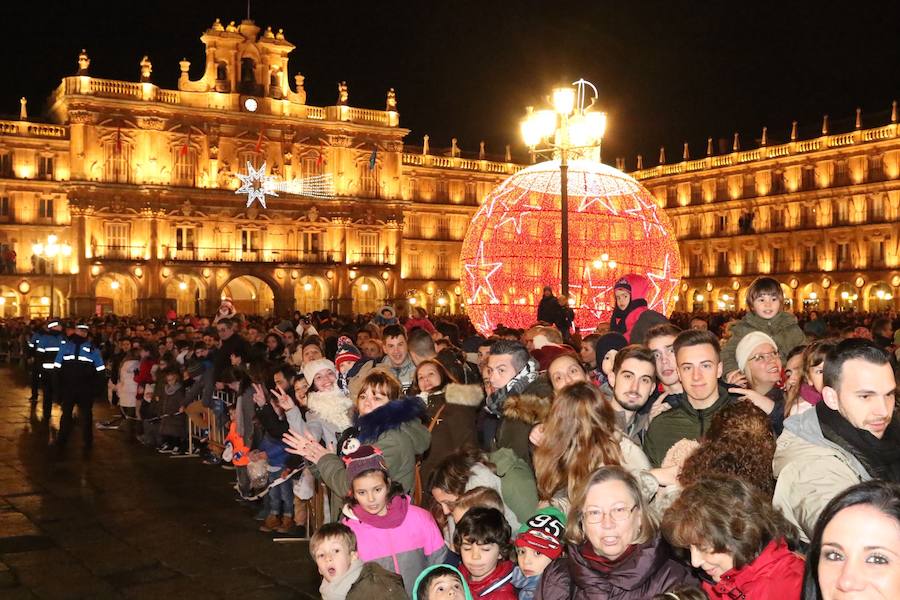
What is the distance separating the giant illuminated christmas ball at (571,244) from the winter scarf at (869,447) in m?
11.8

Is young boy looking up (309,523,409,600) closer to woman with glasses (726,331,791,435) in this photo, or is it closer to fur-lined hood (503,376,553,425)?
fur-lined hood (503,376,553,425)

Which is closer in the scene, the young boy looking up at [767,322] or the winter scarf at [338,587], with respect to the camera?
the winter scarf at [338,587]

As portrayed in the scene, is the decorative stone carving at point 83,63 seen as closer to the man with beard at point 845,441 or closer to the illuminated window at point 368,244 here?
the illuminated window at point 368,244

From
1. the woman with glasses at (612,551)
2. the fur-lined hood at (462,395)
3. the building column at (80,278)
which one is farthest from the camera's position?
the building column at (80,278)

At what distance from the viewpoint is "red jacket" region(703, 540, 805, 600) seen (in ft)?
9.52

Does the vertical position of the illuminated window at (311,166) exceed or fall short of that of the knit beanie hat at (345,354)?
it exceeds it

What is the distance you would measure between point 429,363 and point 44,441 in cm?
982

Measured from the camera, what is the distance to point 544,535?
394cm

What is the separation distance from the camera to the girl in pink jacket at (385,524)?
4.84m

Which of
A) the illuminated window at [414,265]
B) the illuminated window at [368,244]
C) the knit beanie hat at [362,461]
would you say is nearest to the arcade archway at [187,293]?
the illuminated window at [368,244]

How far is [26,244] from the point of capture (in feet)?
148

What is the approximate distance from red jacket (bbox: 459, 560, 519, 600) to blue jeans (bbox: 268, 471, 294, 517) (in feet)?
15.3

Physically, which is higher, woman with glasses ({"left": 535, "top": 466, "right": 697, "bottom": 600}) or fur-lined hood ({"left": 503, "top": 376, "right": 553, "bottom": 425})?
fur-lined hood ({"left": 503, "top": 376, "right": 553, "bottom": 425})

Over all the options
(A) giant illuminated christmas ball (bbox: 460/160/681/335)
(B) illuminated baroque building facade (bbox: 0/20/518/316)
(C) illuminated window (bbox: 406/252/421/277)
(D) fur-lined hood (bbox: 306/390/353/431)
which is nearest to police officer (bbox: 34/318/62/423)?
(A) giant illuminated christmas ball (bbox: 460/160/681/335)
